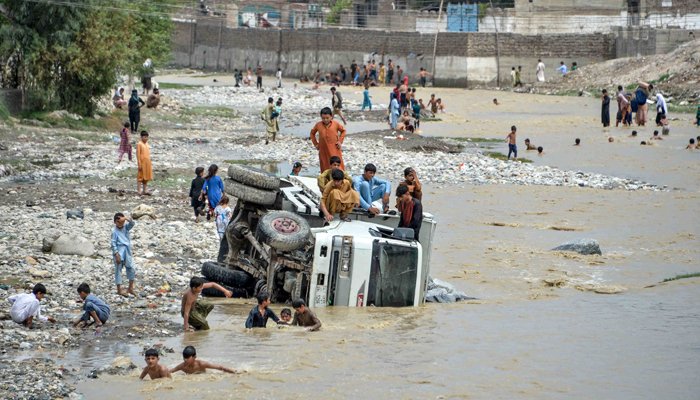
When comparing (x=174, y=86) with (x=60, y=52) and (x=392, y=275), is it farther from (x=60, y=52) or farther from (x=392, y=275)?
(x=392, y=275)

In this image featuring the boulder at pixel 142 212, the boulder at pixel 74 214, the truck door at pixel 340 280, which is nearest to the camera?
the truck door at pixel 340 280

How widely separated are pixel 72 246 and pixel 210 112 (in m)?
29.4

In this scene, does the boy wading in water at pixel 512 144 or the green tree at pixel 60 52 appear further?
the green tree at pixel 60 52

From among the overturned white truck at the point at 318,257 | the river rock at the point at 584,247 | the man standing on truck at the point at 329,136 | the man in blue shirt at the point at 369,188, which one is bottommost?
the river rock at the point at 584,247

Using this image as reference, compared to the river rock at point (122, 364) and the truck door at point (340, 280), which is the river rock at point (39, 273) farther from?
the truck door at point (340, 280)

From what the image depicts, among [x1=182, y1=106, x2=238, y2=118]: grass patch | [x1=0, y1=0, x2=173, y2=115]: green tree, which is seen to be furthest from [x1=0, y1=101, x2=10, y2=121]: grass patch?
[x1=182, y1=106, x2=238, y2=118]: grass patch

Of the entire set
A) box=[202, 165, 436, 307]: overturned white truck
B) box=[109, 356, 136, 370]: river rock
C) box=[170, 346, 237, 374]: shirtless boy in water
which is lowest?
box=[109, 356, 136, 370]: river rock

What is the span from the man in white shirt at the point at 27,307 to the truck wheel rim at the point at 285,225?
8.74ft

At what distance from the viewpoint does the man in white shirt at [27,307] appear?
44.5ft

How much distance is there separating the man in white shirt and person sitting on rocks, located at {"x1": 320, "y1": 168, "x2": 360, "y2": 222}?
3404mm

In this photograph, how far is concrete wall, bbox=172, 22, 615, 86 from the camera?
60.2 m

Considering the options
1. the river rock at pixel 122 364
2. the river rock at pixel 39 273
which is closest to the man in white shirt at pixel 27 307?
the river rock at pixel 122 364

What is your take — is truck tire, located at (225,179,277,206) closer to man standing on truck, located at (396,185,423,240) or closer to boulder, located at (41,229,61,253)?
man standing on truck, located at (396,185,423,240)

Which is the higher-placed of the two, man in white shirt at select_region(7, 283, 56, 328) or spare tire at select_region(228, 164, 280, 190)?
spare tire at select_region(228, 164, 280, 190)
